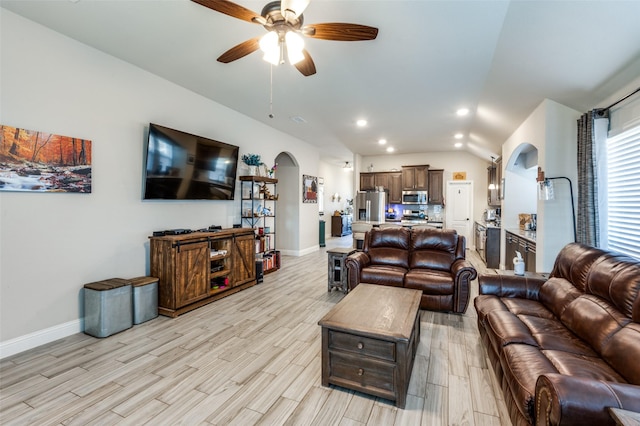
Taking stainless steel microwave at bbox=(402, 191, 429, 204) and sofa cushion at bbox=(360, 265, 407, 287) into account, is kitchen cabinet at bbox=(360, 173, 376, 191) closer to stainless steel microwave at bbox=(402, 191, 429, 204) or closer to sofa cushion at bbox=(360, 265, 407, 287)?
stainless steel microwave at bbox=(402, 191, 429, 204)

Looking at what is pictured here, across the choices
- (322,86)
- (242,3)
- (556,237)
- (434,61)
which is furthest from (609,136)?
(242,3)

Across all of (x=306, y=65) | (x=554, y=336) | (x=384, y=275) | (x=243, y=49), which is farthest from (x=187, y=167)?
(x=554, y=336)

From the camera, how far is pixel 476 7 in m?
2.35

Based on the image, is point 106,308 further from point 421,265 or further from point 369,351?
point 421,265

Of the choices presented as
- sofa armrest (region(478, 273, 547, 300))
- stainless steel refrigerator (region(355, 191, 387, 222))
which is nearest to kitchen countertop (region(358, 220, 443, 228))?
stainless steel refrigerator (region(355, 191, 387, 222))

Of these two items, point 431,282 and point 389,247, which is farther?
point 389,247

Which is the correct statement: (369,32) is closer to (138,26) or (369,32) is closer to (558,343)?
(138,26)

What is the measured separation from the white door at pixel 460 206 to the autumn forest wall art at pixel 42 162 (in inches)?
336

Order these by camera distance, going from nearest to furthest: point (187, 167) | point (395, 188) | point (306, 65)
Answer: point (306, 65) → point (187, 167) → point (395, 188)

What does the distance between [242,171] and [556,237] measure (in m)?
4.93

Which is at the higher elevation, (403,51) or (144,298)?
(403,51)

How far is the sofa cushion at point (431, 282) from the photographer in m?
3.53

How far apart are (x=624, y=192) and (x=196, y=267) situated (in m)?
4.80

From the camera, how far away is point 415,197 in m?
8.62
